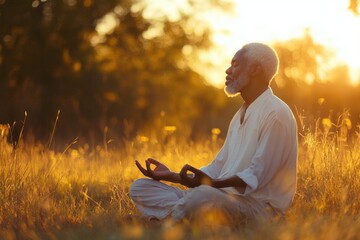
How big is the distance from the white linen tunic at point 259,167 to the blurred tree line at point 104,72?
51.6 ft

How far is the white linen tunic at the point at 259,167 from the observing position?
549cm

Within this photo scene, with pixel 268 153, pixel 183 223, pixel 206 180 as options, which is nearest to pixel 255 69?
pixel 268 153

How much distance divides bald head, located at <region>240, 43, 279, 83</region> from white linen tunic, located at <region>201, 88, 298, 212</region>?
0.16 m

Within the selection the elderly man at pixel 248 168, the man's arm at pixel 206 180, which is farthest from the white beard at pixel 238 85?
Result: the man's arm at pixel 206 180

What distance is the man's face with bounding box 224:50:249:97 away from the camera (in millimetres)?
5988

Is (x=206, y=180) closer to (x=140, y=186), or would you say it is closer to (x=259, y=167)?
(x=259, y=167)

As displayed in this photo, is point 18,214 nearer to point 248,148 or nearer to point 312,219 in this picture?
point 248,148

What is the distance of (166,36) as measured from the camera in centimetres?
2880

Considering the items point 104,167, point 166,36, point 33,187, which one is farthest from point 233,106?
point 33,187

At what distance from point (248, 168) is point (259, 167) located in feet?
0.27

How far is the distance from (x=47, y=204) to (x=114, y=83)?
21628 mm

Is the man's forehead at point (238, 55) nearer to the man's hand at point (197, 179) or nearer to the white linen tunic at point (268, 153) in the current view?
the white linen tunic at point (268, 153)

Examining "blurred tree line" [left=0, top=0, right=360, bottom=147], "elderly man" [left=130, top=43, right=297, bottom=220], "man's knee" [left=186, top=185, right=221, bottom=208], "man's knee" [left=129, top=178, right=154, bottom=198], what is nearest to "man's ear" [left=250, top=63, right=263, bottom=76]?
"elderly man" [left=130, top=43, right=297, bottom=220]

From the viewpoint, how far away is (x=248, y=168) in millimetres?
5520
